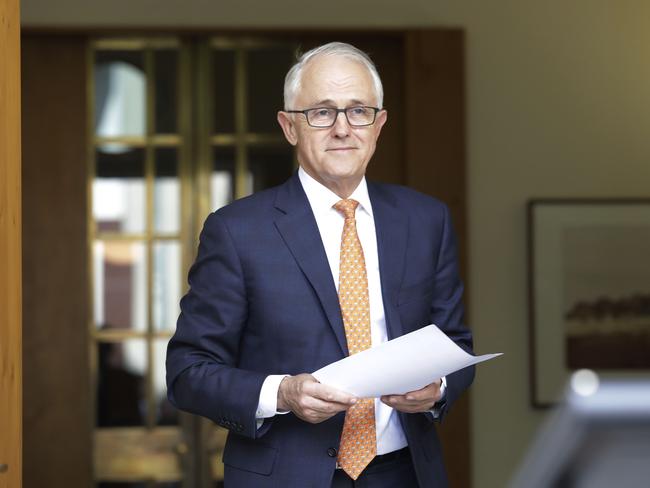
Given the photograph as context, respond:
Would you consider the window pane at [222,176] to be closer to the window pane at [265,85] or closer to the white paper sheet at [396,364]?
the window pane at [265,85]

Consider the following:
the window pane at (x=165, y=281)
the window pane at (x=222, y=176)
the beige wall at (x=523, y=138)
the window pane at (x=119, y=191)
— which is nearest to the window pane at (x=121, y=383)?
the window pane at (x=165, y=281)

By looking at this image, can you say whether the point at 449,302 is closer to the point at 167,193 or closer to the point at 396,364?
the point at 396,364

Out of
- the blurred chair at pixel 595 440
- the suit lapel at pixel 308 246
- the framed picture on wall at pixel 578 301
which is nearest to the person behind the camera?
the blurred chair at pixel 595 440

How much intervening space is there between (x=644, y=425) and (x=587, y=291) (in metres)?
3.73

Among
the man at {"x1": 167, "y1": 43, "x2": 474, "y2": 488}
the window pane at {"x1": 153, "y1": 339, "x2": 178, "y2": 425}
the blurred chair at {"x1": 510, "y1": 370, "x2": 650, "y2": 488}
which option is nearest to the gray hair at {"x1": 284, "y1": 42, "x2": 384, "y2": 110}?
the man at {"x1": 167, "y1": 43, "x2": 474, "y2": 488}

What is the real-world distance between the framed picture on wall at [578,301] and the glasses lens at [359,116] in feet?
7.19

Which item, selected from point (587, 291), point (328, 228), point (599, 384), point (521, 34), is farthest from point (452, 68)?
point (599, 384)

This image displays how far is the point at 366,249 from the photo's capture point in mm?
2289

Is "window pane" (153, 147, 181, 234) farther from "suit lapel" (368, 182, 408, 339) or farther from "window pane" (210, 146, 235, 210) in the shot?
"suit lapel" (368, 182, 408, 339)

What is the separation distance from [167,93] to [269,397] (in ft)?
8.57

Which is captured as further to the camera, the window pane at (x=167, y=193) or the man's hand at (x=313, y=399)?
the window pane at (x=167, y=193)

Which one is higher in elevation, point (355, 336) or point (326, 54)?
point (326, 54)

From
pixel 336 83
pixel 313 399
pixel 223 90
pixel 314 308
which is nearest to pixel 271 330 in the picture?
pixel 314 308

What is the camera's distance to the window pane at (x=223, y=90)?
4.43m
